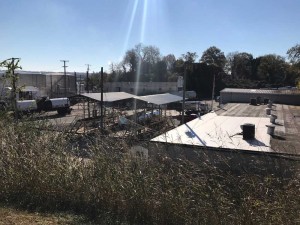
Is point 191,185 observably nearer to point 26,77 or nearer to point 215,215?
point 215,215

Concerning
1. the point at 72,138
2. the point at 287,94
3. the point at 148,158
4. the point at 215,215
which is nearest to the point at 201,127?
the point at 72,138

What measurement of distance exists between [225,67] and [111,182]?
311 ft

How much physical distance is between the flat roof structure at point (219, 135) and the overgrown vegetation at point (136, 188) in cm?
356

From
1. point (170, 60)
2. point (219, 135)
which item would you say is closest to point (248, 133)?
point (219, 135)

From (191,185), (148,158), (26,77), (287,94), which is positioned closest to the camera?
(191,185)

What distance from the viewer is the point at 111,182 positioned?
6.02 m

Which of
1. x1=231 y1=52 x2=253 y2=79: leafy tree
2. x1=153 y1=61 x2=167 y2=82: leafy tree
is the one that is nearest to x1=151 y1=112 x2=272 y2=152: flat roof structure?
x1=153 y1=61 x2=167 y2=82: leafy tree

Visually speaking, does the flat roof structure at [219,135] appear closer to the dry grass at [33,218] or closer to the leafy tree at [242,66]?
the dry grass at [33,218]

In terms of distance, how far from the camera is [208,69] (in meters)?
75.9

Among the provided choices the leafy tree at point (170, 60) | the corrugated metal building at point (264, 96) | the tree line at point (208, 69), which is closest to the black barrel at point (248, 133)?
the corrugated metal building at point (264, 96)

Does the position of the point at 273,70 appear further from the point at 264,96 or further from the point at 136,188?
the point at 136,188

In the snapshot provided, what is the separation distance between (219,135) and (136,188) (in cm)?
842

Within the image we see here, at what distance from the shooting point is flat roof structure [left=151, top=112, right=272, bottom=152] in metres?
12.8

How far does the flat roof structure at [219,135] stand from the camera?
12797mm
